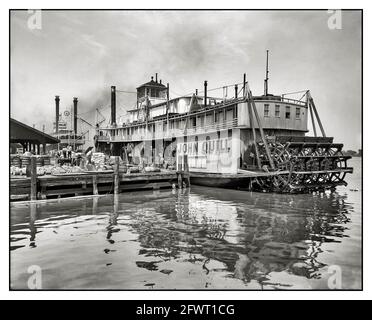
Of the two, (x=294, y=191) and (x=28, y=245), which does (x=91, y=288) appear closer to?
(x=28, y=245)

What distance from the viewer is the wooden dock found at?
17.5m

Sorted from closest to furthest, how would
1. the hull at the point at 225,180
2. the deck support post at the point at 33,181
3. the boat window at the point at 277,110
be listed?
the deck support post at the point at 33,181 → the hull at the point at 225,180 → the boat window at the point at 277,110

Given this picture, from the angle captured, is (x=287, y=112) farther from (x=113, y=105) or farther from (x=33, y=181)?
(x=113, y=105)

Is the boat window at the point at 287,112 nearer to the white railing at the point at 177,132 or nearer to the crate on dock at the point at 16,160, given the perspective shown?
the white railing at the point at 177,132

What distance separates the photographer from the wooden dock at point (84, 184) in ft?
57.3

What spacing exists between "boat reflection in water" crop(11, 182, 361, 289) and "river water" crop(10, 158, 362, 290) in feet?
0.08

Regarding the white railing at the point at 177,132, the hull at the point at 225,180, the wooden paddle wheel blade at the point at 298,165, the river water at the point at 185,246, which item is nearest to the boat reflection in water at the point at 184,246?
the river water at the point at 185,246

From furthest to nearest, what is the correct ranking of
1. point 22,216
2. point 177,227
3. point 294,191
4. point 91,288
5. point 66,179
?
point 294,191, point 66,179, point 22,216, point 177,227, point 91,288

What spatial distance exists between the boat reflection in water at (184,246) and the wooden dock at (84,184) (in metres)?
1.81

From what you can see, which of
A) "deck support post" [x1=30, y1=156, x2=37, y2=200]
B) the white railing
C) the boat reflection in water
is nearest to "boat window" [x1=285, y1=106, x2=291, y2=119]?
the white railing

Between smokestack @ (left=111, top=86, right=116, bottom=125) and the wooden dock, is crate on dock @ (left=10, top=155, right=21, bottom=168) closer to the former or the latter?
the wooden dock

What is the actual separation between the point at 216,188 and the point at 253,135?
5035 millimetres
